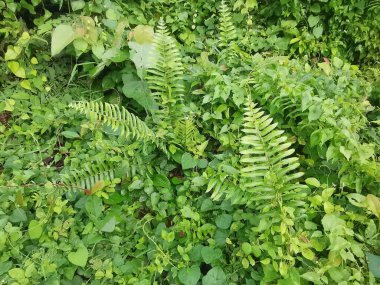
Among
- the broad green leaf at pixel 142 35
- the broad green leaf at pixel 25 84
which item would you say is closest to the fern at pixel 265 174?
the broad green leaf at pixel 142 35

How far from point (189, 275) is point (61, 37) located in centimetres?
213

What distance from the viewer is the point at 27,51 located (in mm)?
2994

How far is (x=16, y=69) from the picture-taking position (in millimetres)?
2848

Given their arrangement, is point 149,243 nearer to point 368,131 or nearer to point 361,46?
point 368,131

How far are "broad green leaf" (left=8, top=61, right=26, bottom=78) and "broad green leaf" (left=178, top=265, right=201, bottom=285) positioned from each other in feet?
6.96

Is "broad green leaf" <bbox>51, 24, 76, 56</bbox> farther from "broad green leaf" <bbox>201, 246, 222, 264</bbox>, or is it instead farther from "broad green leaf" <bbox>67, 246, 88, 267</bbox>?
"broad green leaf" <bbox>201, 246, 222, 264</bbox>

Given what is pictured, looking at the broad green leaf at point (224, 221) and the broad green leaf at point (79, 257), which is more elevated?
the broad green leaf at point (224, 221)

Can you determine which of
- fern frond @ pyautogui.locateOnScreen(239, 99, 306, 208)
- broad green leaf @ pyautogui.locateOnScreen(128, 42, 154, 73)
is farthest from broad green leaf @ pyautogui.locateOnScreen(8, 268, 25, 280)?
broad green leaf @ pyautogui.locateOnScreen(128, 42, 154, 73)

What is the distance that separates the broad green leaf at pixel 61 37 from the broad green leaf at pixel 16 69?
324 millimetres

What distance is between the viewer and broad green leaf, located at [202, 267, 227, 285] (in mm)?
1866

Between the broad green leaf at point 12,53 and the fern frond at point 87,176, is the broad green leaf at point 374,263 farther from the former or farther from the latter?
the broad green leaf at point 12,53

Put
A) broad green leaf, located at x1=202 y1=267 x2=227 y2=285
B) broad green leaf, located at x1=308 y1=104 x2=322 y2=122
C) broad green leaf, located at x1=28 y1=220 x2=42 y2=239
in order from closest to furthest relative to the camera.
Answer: broad green leaf, located at x1=202 y1=267 x2=227 y2=285 → broad green leaf, located at x1=28 y1=220 x2=42 y2=239 → broad green leaf, located at x1=308 y1=104 x2=322 y2=122

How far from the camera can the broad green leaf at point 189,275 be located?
1.88m

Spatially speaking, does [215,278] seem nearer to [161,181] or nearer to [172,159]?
[161,181]
